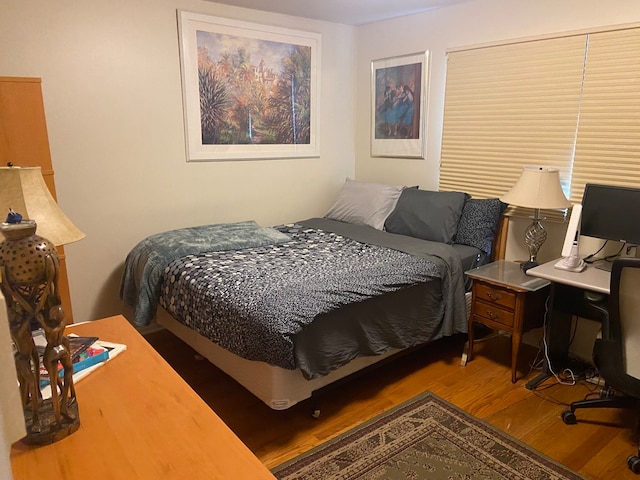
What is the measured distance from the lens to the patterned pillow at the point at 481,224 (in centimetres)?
315

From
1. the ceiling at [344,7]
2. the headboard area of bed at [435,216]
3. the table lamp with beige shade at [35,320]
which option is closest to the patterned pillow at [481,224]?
the headboard area of bed at [435,216]

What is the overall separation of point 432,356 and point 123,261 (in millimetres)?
2260

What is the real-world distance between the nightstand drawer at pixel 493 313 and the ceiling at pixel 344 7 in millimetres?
2172

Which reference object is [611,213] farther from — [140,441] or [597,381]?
[140,441]

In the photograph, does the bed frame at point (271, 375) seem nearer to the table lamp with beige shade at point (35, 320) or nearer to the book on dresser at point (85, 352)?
the book on dresser at point (85, 352)

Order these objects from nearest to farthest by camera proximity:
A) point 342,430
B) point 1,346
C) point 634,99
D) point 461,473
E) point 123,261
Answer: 1. point 1,346
2. point 461,473
3. point 342,430
4. point 634,99
5. point 123,261

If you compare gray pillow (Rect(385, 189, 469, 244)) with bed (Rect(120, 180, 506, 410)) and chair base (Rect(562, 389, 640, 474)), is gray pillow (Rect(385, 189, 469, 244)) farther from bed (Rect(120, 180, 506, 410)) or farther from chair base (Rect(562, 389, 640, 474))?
chair base (Rect(562, 389, 640, 474))

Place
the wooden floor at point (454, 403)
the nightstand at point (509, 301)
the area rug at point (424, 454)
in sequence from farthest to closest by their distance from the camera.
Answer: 1. the nightstand at point (509, 301)
2. the wooden floor at point (454, 403)
3. the area rug at point (424, 454)

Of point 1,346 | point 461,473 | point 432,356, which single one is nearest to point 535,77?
point 432,356

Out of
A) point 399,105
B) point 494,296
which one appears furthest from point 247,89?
point 494,296

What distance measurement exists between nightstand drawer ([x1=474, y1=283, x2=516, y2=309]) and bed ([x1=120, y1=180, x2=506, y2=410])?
0.44ft

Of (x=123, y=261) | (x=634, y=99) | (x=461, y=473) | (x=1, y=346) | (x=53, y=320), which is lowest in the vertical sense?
(x=461, y=473)

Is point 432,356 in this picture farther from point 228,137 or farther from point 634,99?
point 228,137

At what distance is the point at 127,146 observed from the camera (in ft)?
10.3
